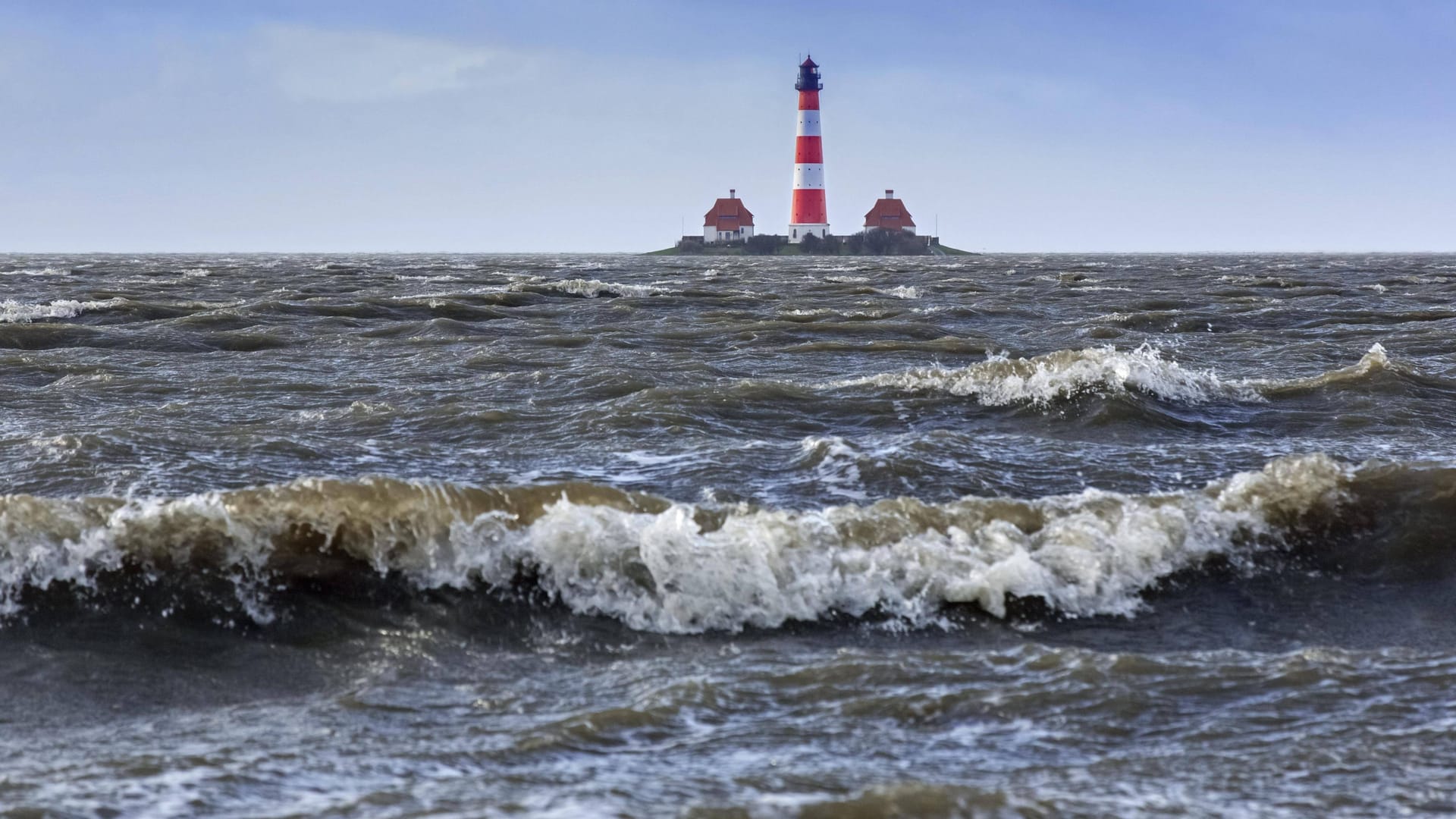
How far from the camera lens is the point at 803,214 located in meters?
107

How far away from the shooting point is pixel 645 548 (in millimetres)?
5770

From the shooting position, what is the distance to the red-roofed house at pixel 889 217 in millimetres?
118688

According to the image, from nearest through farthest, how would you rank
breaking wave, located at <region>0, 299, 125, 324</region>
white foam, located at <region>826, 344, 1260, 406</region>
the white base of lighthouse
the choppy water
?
the choppy water
white foam, located at <region>826, 344, 1260, 406</region>
breaking wave, located at <region>0, 299, 125, 324</region>
the white base of lighthouse

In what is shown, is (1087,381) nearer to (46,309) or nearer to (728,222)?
(46,309)

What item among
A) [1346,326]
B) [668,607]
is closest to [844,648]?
[668,607]

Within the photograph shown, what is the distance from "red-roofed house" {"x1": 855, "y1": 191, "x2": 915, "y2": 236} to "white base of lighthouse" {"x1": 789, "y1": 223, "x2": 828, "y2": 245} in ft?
31.9

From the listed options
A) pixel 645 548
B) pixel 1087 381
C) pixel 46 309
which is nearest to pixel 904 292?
pixel 46 309

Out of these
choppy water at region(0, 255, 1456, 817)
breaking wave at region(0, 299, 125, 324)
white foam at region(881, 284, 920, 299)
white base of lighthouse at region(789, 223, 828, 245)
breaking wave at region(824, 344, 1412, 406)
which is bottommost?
choppy water at region(0, 255, 1456, 817)

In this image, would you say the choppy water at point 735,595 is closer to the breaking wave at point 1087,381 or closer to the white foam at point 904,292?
the breaking wave at point 1087,381

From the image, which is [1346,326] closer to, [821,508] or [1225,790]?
[821,508]

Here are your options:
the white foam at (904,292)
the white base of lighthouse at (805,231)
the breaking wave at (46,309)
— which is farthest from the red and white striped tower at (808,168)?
the breaking wave at (46,309)

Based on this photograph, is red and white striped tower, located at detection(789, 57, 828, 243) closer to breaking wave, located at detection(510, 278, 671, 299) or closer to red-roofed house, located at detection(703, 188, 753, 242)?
red-roofed house, located at detection(703, 188, 753, 242)

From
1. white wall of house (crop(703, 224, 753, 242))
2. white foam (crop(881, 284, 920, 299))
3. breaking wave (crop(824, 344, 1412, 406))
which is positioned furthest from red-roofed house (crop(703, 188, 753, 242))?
breaking wave (crop(824, 344, 1412, 406))

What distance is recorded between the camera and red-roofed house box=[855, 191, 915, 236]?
11869 centimetres
